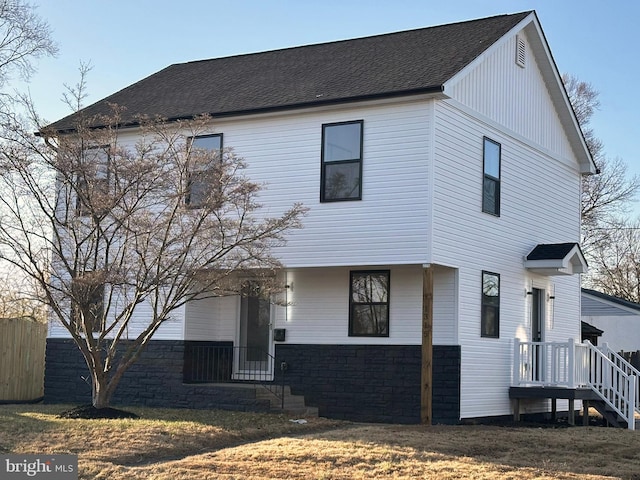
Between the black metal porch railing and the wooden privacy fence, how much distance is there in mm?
4543

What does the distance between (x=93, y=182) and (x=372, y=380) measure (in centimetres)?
650

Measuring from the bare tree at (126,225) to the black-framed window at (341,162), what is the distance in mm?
1564

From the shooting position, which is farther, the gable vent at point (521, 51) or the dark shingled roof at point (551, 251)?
the gable vent at point (521, 51)

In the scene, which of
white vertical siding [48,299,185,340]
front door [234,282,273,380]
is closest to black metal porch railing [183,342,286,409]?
front door [234,282,273,380]

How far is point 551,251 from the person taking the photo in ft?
67.9

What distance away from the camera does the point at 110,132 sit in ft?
53.3

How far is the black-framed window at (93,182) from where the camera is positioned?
50.8 feet

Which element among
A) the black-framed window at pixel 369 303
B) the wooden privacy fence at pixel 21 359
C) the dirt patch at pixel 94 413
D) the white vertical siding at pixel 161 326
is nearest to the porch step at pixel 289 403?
the black-framed window at pixel 369 303

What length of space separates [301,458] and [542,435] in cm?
501

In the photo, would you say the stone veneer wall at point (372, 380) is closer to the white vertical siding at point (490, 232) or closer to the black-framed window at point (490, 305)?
the white vertical siding at point (490, 232)

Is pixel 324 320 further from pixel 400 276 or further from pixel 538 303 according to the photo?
pixel 538 303

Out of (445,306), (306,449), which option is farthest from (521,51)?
(306,449)

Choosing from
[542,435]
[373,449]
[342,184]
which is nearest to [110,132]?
[342,184]

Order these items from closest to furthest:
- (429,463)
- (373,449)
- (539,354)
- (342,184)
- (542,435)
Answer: (429,463) < (373,449) < (542,435) < (342,184) < (539,354)
